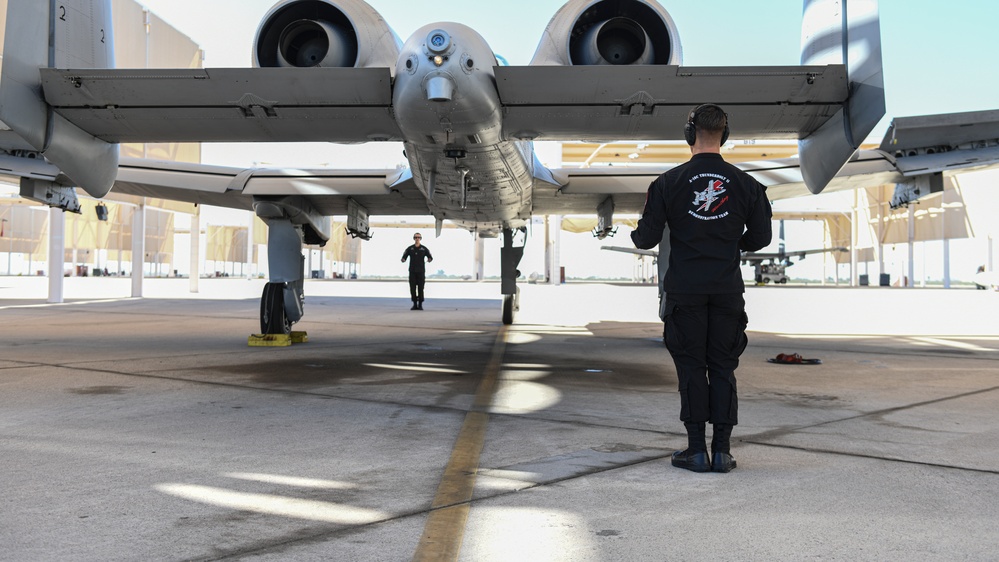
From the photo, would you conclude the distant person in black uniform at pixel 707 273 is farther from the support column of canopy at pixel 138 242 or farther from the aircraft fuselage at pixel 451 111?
the support column of canopy at pixel 138 242

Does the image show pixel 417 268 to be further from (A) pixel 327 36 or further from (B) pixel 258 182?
(A) pixel 327 36

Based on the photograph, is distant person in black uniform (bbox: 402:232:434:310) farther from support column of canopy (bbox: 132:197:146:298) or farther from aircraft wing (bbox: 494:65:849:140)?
aircraft wing (bbox: 494:65:849:140)

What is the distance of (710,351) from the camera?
333 centimetres

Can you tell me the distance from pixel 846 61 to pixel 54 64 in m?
5.30

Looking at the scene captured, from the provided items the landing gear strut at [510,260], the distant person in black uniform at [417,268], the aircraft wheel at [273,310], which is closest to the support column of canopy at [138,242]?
the distant person in black uniform at [417,268]

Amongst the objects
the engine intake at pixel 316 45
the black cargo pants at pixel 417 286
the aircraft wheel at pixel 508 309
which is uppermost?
the engine intake at pixel 316 45

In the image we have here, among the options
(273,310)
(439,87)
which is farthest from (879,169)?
(273,310)

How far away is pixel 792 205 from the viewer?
40.6 metres

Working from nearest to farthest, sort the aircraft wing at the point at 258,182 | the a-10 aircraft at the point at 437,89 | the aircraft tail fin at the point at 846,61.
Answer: the aircraft tail fin at the point at 846,61, the a-10 aircraft at the point at 437,89, the aircraft wing at the point at 258,182

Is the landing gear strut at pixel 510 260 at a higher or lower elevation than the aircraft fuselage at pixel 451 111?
lower

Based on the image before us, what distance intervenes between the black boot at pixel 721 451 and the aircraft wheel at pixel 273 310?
22.6 feet

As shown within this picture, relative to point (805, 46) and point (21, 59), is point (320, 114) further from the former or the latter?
point (805, 46)

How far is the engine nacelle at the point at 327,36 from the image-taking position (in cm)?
490

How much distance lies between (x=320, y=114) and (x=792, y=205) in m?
40.5
